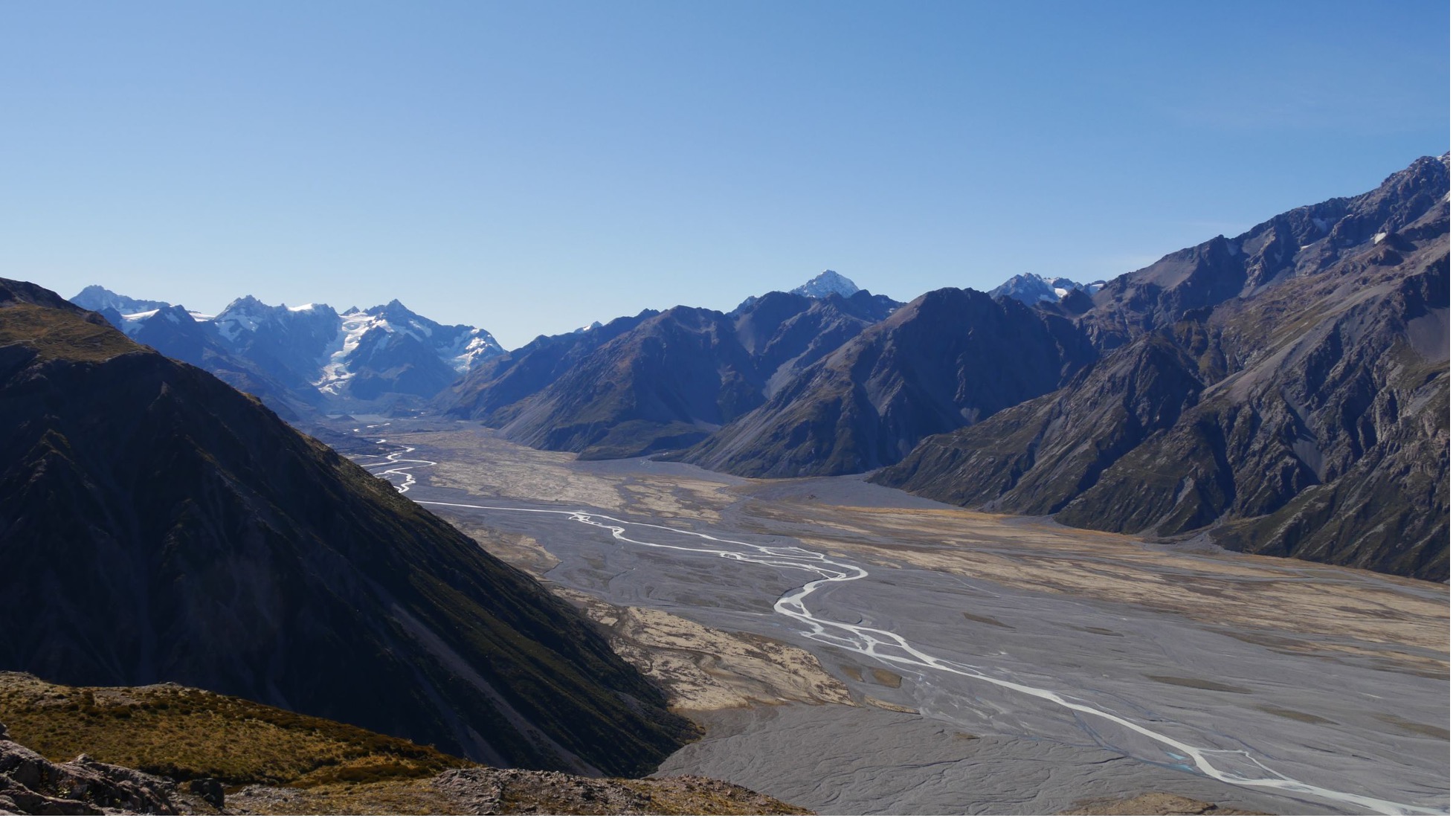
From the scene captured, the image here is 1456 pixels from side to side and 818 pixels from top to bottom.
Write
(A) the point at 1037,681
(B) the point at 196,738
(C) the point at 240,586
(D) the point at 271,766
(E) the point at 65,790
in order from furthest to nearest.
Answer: (A) the point at 1037,681 < (C) the point at 240,586 < (B) the point at 196,738 < (D) the point at 271,766 < (E) the point at 65,790

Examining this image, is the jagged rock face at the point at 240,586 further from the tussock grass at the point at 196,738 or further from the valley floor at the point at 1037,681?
the tussock grass at the point at 196,738

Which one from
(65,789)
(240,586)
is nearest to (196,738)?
(65,789)

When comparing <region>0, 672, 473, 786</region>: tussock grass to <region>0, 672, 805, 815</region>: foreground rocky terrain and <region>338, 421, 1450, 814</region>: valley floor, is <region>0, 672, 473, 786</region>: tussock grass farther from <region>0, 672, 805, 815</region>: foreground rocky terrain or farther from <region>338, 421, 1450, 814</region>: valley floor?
<region>338, 421, 1450, 814</region>: valley floor

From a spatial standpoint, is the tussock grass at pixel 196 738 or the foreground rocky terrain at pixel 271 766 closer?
the foreground rocky terrain at pixel 271 766

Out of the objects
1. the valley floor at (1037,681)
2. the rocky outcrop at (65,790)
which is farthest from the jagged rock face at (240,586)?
the rocky outcrop at (65,790)

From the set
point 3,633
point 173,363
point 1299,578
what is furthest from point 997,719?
point 1299,578

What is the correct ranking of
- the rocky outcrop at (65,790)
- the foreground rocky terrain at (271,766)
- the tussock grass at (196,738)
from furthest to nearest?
the tussock grass at (196,738) → the foreground rocky terrain at (271,766) → the rocky outcrop at (65,790)

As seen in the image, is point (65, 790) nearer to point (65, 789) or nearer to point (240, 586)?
point (65, 789)
